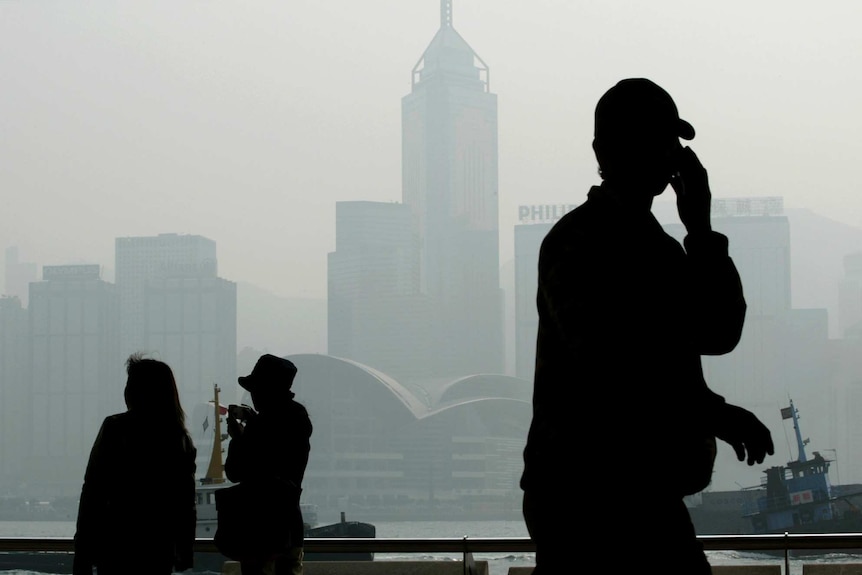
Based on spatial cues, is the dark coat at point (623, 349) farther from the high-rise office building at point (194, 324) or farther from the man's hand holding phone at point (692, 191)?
the high-rise office building at point (194, 324)

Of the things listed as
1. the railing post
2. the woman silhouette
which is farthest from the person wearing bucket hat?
the railing post

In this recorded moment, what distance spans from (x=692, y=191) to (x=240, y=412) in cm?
213

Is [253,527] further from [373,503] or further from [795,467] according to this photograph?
[373,503]

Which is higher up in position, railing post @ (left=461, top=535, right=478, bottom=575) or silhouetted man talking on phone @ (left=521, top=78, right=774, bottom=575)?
silhouetted man talking on phone @ (left=521, top=78, right=774, bottom=575)

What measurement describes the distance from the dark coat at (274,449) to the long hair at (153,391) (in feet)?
0.75

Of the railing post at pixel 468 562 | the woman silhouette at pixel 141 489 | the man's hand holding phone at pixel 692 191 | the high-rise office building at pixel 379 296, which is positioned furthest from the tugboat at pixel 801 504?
the high-rise office building at pixel 379 296

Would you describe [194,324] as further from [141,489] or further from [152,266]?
[141,489]

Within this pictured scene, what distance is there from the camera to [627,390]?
4.03ft

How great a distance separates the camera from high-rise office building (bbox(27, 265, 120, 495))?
86.5 meters

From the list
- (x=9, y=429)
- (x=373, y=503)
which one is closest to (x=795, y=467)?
(x=373, y=503)

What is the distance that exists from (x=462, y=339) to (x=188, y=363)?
79.6ft

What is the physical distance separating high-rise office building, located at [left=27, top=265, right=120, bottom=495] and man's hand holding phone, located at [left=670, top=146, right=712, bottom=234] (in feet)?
289

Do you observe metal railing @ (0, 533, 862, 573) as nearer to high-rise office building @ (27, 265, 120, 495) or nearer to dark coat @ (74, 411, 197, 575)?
dark coat @ (74, 411, 197, 575)

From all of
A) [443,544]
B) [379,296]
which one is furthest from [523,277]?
[443,544]
